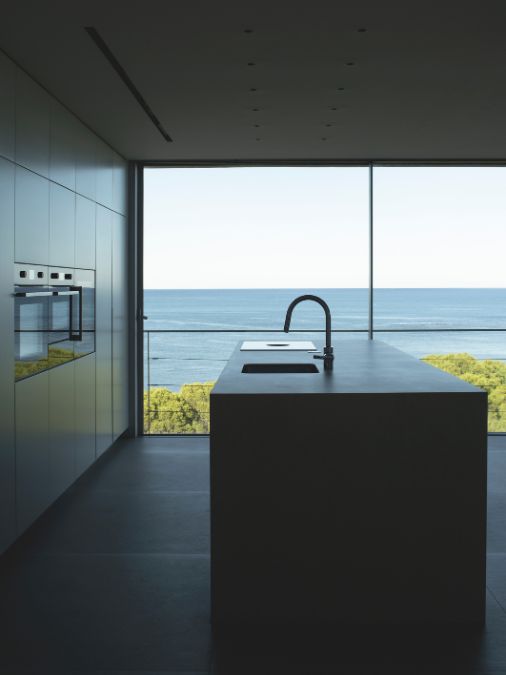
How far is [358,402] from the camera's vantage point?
2.46 metres

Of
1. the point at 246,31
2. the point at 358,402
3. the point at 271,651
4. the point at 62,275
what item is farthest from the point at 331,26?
the point at 271,651

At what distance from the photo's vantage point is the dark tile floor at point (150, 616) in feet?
7.48

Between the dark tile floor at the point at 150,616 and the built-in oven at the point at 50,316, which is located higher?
the built-in oven at the point at 50,316

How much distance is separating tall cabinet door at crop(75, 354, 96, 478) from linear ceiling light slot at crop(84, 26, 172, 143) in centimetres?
145

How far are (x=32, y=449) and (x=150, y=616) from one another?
1117 millimetres

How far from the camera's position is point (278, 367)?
11.2 ft

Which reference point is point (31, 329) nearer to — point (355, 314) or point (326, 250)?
point (355, 314)

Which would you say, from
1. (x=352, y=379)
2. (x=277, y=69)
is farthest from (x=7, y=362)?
(x=277, y=69)

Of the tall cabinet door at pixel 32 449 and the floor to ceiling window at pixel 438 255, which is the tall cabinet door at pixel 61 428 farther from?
the floor to ceiling window at pixel 438 255

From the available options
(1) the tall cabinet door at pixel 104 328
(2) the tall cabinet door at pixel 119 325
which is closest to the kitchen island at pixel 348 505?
(1) the tall cabinet door at pixel 104 328

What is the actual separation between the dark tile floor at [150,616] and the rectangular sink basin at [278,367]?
818mm

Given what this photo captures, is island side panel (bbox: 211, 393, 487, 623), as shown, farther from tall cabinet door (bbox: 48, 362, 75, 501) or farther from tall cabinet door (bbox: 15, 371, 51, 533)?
tall cabinet door (bbox: 48, 362, 75, 501)

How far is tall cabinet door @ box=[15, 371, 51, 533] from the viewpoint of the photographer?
3.25 metres

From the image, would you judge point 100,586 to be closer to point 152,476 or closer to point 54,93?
point 152,476
